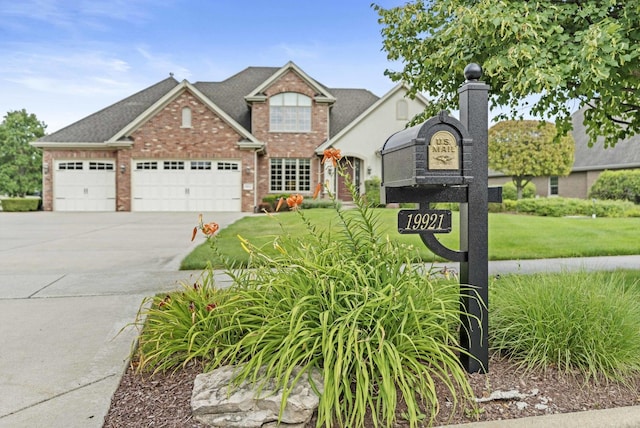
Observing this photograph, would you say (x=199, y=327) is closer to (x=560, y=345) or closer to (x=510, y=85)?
(x=560, y=345)

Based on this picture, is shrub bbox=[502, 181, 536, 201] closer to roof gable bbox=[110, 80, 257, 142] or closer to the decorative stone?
roof gable bbox=[110, 80, 257, 142]

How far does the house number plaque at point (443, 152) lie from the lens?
2.63 m

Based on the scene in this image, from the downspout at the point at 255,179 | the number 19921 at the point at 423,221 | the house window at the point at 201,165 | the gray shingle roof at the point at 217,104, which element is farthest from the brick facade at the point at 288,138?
the number 19921 at the point at 423,221

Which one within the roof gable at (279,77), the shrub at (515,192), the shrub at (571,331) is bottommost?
the shrub at (571,331)

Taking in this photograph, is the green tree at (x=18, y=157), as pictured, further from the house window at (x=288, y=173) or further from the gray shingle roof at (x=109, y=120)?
the house window at (x=288, y=173)

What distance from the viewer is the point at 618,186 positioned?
23500mm

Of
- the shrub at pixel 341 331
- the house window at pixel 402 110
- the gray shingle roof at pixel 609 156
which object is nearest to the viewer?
the shrub at pixel 341 331

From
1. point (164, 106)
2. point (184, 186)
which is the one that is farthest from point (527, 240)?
point (164, 106)

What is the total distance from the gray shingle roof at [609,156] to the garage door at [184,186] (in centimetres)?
1950

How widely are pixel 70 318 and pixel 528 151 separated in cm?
2543

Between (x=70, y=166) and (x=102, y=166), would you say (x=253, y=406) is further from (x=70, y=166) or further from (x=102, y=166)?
(x=70, y=166)

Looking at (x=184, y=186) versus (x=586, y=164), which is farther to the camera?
(x=586, y=164)

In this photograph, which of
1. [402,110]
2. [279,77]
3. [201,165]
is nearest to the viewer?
[201,165]

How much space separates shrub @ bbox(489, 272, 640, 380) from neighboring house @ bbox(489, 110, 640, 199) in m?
26.0
